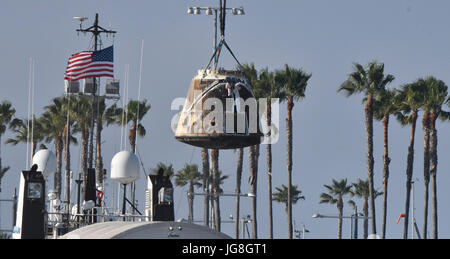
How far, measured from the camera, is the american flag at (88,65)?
195 feet

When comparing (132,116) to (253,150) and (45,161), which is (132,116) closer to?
(253,150)

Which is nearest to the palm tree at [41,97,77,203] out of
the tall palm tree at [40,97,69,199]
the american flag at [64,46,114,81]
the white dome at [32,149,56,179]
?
the tall palm tree at [40,97,69,199]

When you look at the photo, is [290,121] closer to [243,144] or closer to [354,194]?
[243,144]

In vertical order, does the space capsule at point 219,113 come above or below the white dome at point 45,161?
above

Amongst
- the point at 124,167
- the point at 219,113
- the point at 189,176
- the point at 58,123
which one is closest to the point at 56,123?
the point at 58,123

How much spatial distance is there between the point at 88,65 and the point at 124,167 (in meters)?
12.5

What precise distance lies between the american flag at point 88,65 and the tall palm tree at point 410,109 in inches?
1524

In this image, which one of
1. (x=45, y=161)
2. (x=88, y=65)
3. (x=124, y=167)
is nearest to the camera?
(x=124, y=167)

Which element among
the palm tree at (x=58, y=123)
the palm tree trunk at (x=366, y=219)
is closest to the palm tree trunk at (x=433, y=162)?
the palm tree trunk at (x=366, y=219)

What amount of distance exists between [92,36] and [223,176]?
76025 mm

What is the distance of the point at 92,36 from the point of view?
61875 millimetres

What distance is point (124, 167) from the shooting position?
1916 inches

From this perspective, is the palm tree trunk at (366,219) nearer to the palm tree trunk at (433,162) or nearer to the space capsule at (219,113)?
the palm tree trunk at (433,162)

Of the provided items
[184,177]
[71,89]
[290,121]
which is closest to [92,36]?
[71,89]
